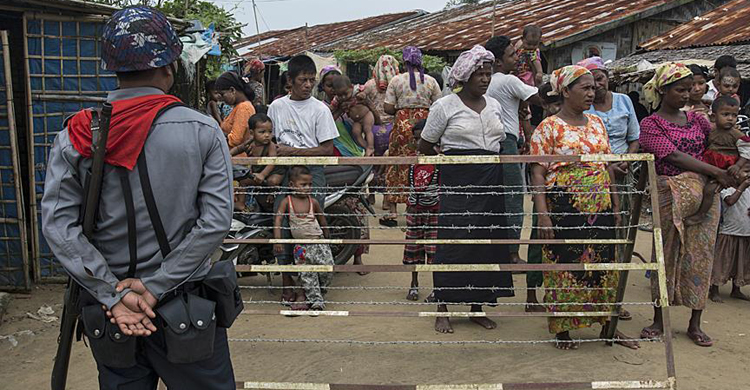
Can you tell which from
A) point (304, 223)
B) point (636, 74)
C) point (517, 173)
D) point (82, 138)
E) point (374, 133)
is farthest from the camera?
point (636, 74)

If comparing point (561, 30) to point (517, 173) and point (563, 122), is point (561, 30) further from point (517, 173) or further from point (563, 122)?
point (563, 122)

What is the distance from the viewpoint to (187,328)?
7.64ft

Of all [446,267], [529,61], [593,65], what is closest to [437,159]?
[446,267]

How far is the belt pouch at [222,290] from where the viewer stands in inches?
96.7

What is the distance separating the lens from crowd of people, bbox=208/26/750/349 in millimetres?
4543

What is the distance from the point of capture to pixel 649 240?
26.0ft

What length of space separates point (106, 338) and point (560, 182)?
2.99 metres

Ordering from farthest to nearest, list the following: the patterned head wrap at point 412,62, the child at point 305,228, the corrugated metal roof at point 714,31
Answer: the corrugated metal roof at point 714,31 < the patterned head wrap at point 412,62 < the child at point 305,228

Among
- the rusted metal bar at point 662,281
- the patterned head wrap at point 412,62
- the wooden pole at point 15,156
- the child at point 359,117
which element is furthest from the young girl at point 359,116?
the rusted metal bar at point 662,281

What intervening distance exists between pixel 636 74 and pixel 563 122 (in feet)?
23.6

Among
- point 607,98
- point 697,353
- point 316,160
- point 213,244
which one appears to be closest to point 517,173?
point 607,98

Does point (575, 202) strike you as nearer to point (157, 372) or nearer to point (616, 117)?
point (616, 117)

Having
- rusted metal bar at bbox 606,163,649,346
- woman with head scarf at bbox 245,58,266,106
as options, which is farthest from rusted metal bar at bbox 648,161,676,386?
woman with head scarf at bbox 245,58,266,106

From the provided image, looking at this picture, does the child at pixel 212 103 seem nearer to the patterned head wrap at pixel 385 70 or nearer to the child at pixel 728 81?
the patterned head wrap at pixel 385 70
